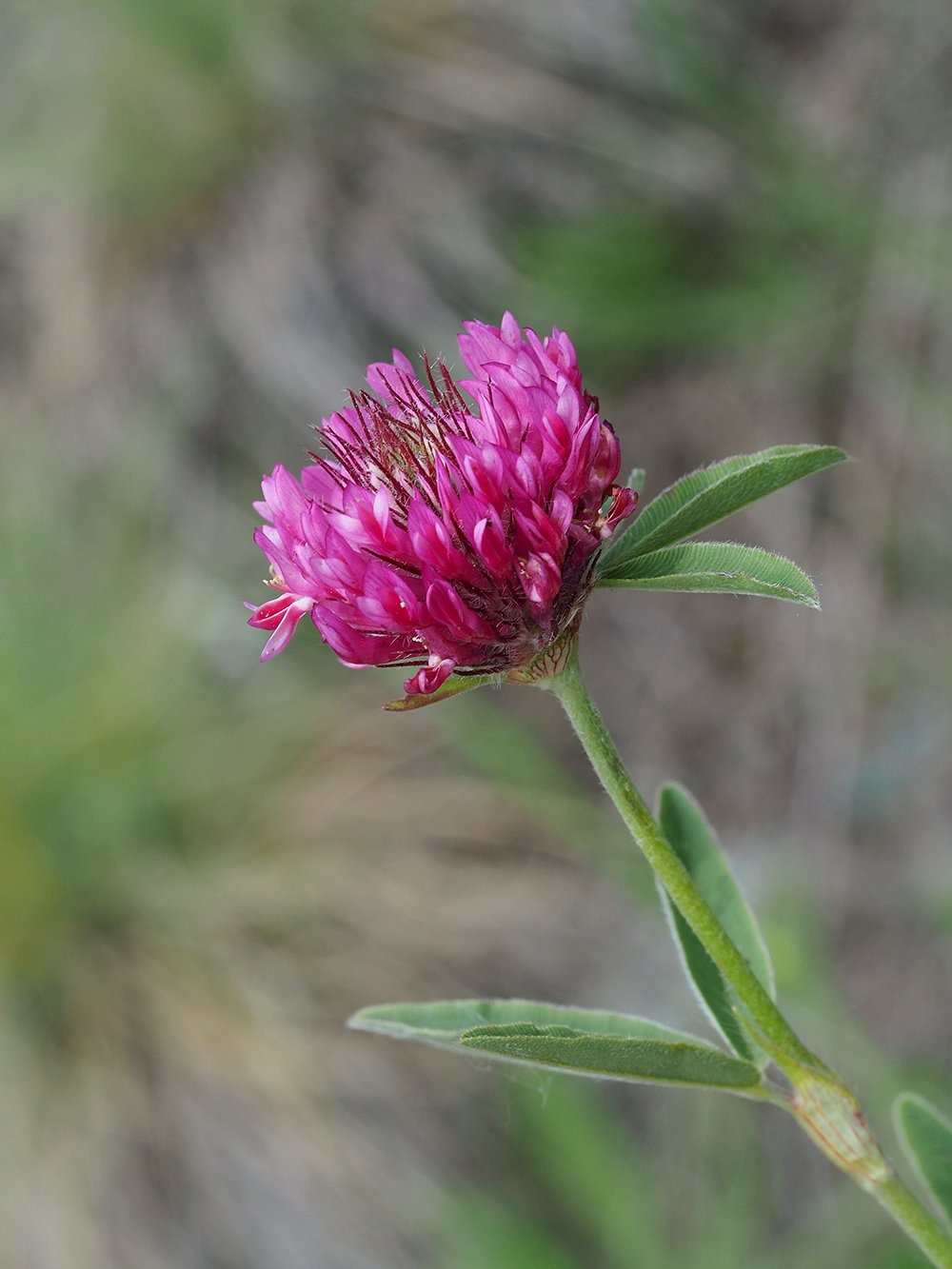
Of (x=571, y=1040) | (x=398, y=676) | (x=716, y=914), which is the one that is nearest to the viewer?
(x=571, y=1040)

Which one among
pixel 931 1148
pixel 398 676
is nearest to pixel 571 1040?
pixel 931 1148

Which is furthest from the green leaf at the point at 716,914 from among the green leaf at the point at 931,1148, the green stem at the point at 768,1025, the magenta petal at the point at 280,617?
the magenta petal at the point at 280,617

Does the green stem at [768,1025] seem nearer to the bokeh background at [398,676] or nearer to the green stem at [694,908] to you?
the green stem at [694,908]

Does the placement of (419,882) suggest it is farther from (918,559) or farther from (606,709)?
(918,559)

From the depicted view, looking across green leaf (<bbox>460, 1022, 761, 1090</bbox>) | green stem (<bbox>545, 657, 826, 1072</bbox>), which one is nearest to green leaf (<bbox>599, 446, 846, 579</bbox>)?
green stem (<bbox>545, 657, 826, 1072</bbox>)

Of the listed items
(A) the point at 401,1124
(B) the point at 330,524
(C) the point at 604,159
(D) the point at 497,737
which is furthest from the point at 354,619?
(C) the point at 604,159

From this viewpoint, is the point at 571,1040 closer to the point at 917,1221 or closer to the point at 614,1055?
the point at 614,1055
